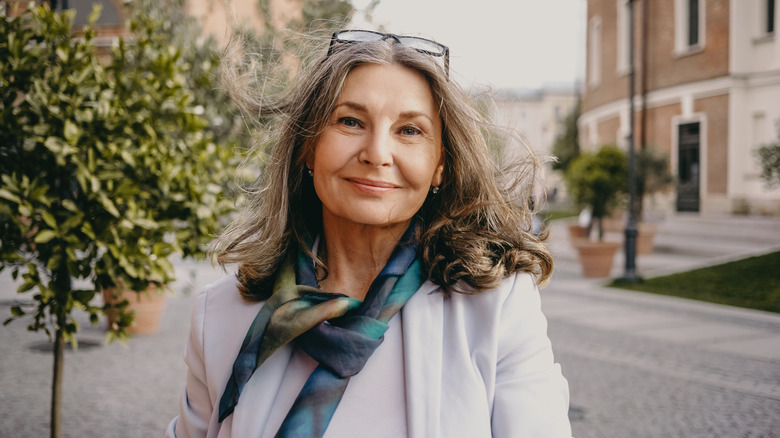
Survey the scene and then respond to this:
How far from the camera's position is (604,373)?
5.96 m

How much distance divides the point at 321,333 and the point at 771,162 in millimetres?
10502

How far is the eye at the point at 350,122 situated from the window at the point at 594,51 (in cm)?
2151

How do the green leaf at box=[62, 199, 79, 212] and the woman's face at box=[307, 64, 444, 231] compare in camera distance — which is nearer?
the woman's face at box=[307, 64, 444, 231]

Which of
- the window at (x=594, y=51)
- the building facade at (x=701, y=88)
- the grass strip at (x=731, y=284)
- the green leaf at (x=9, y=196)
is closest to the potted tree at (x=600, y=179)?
the grass strip at (x=731, y=284)

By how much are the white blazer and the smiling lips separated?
259 mm

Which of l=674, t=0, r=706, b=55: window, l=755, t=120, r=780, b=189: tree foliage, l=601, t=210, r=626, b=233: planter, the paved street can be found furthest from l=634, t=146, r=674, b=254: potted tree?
the paved street

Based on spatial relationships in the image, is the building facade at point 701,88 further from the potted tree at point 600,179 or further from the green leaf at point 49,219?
the green leaf at point 49,219

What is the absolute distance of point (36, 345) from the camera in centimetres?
679

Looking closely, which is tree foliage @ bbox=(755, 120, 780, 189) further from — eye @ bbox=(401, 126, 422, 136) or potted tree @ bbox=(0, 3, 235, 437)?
eye @ bbox=(401, 126, 422, 136)

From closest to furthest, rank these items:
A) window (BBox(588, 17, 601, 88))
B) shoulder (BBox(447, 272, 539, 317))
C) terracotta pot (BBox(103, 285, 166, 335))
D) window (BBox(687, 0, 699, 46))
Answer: shoulder (BBox(447, 272, 539, 317)), terracotta pot (BBox(103, 285, 166, 335)), window (BBox(687, 0, 699, 46)), window (BBox(588, 17, 601, 88))

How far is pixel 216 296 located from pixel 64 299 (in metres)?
1.94

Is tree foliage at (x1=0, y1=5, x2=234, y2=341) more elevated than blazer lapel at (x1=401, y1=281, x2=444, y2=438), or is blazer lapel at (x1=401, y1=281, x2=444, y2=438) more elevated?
tree foliage at (x1=0, y1=5, x2=234, y2=341)

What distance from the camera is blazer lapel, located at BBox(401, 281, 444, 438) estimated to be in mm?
1372

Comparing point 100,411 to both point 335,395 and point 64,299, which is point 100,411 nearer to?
point 64,299
